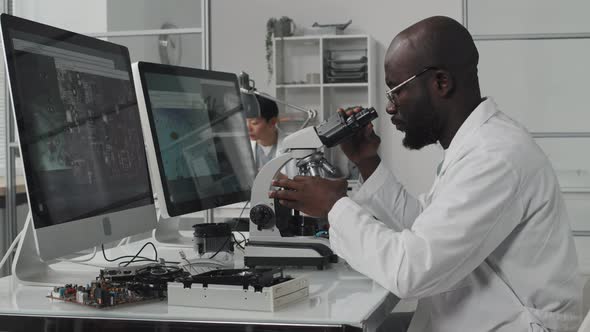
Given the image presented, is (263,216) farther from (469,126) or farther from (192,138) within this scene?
(469,126)

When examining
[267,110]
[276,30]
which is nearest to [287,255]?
[267,110]

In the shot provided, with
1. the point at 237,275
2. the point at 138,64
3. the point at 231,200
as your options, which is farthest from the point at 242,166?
the point at 237,275

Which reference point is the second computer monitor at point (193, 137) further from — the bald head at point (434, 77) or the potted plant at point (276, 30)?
the potted plant at point (276, 30)

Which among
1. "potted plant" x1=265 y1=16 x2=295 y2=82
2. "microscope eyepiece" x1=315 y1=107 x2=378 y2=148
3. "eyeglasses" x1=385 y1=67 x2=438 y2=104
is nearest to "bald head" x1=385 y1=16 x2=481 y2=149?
"eyeglasses" x1=385 y1=67 x2=438 y2=104

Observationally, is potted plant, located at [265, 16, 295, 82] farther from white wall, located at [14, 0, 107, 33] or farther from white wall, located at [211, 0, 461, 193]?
white wall, located at [14, 0, 107, 33]

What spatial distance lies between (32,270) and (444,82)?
96 cm

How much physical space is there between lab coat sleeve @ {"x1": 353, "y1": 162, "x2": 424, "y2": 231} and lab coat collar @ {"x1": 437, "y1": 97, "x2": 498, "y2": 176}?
1.38ft

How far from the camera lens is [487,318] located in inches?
53.2

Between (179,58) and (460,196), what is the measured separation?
210cm

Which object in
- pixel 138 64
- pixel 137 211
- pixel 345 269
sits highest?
pixel 138 64

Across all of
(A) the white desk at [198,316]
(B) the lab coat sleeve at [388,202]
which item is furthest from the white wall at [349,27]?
(A) the white desk at [198,316]

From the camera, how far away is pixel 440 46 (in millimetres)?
1470

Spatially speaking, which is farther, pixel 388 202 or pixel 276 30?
pixel 276 30

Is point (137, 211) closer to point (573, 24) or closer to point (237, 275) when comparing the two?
point (237, 275)
